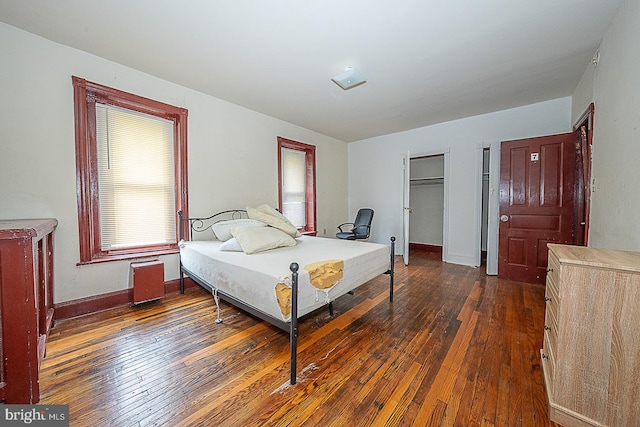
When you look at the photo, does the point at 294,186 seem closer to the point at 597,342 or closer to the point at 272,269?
the point at 272,269

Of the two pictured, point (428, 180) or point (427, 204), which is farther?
point (427, 204)

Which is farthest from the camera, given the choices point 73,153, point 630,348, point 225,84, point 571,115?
point 571,115

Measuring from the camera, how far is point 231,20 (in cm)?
200

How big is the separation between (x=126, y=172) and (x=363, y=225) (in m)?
4.04

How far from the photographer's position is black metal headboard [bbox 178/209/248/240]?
3.26m

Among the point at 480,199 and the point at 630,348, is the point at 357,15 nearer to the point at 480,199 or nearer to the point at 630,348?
the point at 630,348

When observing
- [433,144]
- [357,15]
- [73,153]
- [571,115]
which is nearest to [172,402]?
[73,153]

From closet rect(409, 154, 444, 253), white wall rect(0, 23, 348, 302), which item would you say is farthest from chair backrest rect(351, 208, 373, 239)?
white wall rect(0, 23, 348, 302)

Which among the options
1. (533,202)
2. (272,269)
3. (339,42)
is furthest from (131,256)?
(533,202)

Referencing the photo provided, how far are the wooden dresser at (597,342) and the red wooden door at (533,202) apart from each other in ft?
8.53

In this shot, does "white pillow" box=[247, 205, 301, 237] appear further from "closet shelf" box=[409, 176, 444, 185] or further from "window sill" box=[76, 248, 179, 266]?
"closet shelf" box=[409, 176, 444, 185]

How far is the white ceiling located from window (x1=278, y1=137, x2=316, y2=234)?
1304mm

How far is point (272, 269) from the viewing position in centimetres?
182

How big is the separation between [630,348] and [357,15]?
261cm
